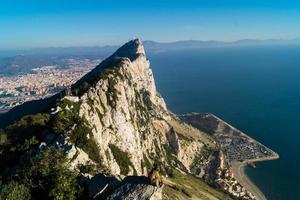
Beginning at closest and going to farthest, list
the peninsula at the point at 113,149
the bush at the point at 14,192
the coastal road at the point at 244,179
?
the bush at the point at 14,192 < the peninsula at the point at 113,149 < the coastal road at the point at 244,179

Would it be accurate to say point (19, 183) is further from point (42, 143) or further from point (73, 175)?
point (42, 143)

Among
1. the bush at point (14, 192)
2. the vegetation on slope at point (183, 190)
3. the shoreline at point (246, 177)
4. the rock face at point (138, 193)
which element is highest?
the rock face at point (138, 193)

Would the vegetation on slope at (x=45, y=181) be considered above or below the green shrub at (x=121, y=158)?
above

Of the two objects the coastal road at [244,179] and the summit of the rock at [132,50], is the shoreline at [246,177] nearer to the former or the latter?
the coastal road at [244,179]

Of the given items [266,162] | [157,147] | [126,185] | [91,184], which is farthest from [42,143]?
[266,162]

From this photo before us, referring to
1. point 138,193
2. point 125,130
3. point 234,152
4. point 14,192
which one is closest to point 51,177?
point 14,192

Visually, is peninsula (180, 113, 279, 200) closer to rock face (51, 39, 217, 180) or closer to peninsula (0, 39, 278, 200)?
peninsula (0, 39, 278, 200)

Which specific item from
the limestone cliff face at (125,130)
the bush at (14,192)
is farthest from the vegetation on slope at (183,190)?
the bush at (14,192)
